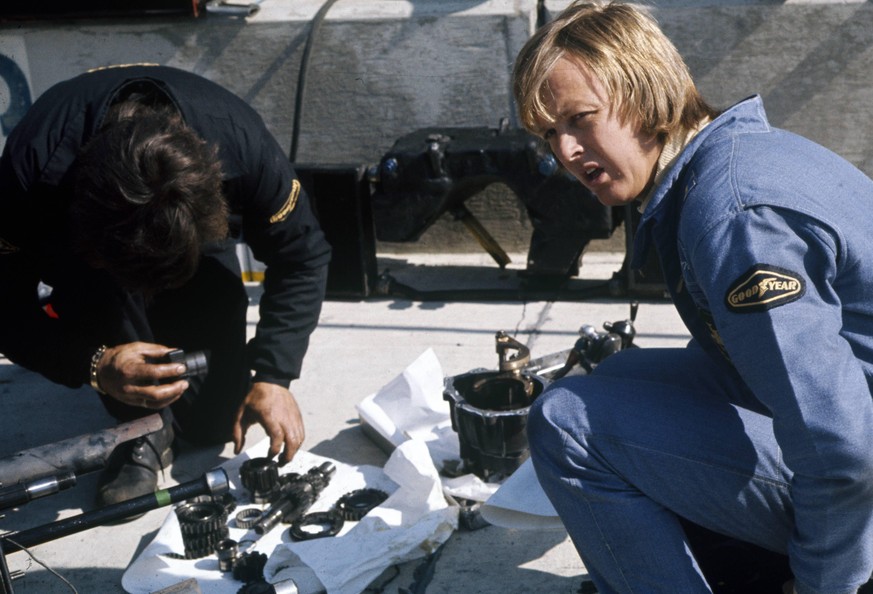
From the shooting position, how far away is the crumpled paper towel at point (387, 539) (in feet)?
7.65

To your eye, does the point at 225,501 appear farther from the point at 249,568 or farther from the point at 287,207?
the point at 287,207

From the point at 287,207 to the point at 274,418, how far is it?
592mm

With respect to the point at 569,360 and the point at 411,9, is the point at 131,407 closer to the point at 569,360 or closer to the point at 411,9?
the point at 569,360

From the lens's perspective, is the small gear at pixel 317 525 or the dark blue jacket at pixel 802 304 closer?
the dark blue jacket at pixel 802 304

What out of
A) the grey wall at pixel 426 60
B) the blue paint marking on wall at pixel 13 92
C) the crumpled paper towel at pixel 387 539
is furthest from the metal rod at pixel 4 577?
the blue paint marking on wall at pixel 13 92

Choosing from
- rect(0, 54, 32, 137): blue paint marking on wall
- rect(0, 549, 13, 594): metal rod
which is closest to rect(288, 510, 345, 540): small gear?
rect(0, 549, 13, 594): metal rod

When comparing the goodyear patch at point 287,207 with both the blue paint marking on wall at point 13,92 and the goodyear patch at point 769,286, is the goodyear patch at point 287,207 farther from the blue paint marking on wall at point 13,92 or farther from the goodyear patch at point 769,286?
the blue paint marking on wall at point 13,92

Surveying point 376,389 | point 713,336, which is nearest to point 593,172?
point 713,336

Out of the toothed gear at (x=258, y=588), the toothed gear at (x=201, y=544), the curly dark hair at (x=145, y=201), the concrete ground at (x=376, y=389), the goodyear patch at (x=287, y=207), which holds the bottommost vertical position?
the concrete ground at (x=376, y=389)

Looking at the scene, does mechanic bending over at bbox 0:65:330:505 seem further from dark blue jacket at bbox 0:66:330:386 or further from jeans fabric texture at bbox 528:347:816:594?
jeans fabric texture at bbox 528:347:816:594

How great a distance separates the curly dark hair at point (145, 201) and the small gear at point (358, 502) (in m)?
0.74

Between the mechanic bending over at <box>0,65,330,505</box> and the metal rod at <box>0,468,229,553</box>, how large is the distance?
604mm

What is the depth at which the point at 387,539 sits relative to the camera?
2432 mm

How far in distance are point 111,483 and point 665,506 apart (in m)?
1.66
